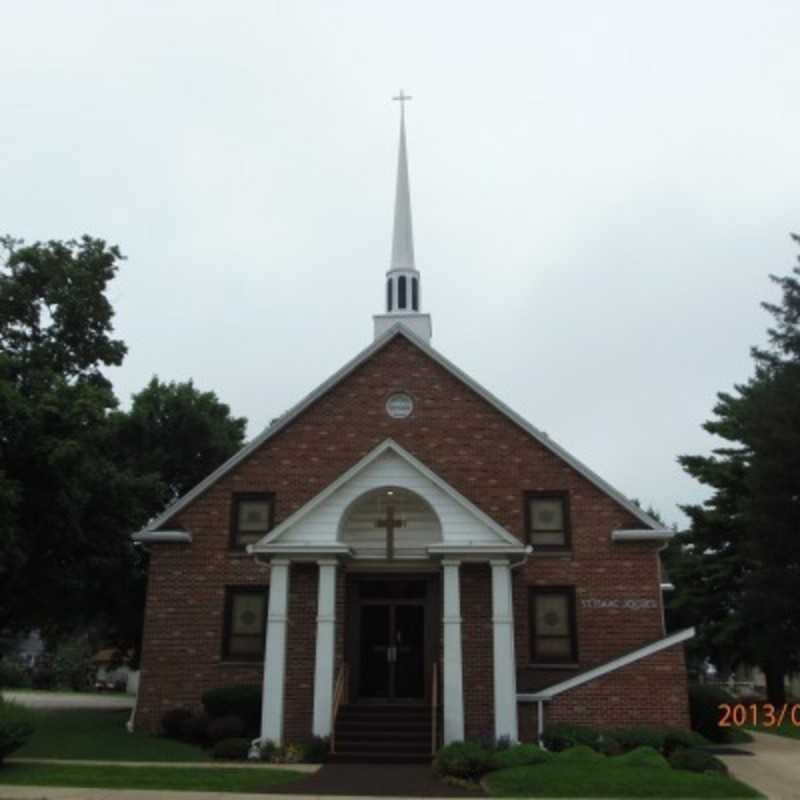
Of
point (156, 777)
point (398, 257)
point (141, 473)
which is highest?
point (398, 257)

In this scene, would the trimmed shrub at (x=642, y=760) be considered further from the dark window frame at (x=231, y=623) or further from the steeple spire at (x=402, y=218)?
the steeple spire at (x=402, y=218)

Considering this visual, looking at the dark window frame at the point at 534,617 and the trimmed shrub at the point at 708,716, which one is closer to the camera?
the dark window frame at the point at 534,617

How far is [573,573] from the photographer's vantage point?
20.4 meters

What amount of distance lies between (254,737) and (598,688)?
7043mm

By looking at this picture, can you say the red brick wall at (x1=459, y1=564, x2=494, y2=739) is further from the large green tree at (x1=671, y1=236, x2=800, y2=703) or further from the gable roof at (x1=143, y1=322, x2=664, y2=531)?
the large green tree at (x1=671, y1=236, x2=800, y2=703)

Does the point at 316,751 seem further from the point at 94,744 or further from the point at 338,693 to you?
the point at 94,744

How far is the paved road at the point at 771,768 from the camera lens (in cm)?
1331

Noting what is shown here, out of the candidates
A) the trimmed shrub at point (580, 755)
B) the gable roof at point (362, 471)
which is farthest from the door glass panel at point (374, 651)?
the trimmed shrub at point (580, 755)

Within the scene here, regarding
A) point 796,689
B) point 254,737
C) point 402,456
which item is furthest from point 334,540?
point 796,689

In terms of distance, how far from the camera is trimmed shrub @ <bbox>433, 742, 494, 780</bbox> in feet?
46.4

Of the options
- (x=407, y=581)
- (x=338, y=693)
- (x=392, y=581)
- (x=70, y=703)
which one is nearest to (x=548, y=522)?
(x=407, y=581)

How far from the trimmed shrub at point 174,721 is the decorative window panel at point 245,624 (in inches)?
60.3

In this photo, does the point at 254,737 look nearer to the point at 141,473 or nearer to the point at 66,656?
the point at 141,473

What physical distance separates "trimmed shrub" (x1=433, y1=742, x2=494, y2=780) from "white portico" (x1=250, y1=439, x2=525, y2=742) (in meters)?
1.57
